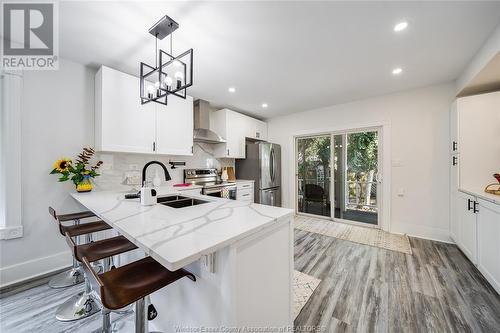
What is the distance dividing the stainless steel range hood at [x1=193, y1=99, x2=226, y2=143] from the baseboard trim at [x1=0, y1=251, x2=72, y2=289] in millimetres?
2336

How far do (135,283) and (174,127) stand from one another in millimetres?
2457

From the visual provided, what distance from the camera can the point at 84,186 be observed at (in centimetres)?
227

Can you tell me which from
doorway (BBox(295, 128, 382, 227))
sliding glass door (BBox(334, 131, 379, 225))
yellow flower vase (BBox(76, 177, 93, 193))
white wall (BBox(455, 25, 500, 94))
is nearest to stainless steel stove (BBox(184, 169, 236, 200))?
yellow flower vase (BBox(76, 177, 93, 193))

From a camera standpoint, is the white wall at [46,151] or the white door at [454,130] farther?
the white door at [454,130]

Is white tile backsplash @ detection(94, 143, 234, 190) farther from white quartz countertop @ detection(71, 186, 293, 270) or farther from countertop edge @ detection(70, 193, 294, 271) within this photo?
countertop edge @ detection(70, 193, 294, 271)

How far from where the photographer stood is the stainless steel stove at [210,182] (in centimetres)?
331

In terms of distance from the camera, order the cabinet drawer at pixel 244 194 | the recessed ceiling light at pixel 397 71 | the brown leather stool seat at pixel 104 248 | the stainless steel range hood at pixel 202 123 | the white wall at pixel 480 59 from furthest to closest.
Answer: the cabinet drawer at pixel 244 194 < the stainless steel range hood at pixel 202 123 < the recessed ceiling light at pixel 397 71 < the white wall at pixel 480 59 < the brown leather stool seat at pixel 104 248

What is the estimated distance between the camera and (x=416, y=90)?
3.11 meters

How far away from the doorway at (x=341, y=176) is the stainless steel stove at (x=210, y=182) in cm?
186

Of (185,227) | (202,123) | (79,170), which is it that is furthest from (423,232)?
(79,170)

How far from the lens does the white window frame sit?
1.94 m

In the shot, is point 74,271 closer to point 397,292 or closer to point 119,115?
point 119,115

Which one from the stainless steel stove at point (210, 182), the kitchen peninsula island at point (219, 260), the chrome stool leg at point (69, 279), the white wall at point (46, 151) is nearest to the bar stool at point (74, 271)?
the chrome stool leg at point (69, 279)

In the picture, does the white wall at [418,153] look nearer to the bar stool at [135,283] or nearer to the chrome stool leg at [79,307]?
the bar stool at [135,283]
